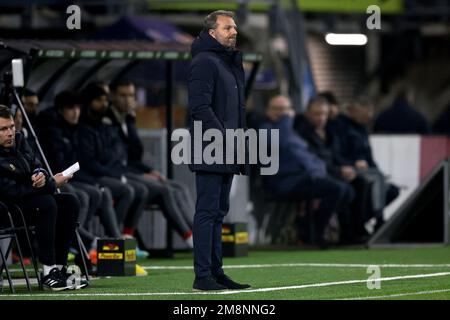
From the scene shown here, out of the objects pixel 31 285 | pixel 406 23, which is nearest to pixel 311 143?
pixel 31 285

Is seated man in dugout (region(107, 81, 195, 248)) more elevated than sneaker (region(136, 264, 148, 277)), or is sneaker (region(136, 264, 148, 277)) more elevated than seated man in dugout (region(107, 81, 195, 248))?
seated man in dugout (region(107, 81, 195, 248))

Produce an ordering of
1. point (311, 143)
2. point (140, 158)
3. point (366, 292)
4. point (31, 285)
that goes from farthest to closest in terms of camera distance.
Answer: point (311, 143), point (140, 158), point (31, 285), point (366, 292)

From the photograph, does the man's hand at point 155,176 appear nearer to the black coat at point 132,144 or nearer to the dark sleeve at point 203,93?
the black coat at point 132,144

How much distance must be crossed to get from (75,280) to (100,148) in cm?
446

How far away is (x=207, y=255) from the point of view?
45.4 feet

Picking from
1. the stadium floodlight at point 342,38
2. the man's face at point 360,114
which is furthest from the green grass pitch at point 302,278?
the man's face at point 360,114

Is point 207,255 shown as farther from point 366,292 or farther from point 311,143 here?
point 311,143

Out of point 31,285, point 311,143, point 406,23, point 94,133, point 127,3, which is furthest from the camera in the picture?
point 406,23

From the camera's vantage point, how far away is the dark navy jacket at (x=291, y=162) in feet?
70.4

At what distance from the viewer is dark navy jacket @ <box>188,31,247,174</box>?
45.1 feet

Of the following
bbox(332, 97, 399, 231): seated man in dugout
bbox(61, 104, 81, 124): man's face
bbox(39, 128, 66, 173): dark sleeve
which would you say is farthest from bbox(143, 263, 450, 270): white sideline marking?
bbox(332, 97, 399, 231): seated man in dugout

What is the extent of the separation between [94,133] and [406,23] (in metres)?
23.3

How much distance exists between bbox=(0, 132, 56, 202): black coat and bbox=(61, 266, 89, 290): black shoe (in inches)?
26.2

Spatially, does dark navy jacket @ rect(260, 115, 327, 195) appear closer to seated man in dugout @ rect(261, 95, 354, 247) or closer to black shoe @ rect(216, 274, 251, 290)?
seated man in dugout @ rect(261, 95, 354, 247)
